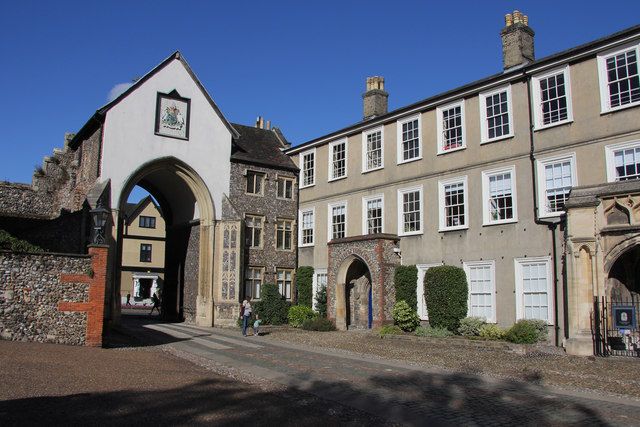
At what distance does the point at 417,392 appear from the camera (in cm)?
1130

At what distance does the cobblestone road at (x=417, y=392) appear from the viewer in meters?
9.16

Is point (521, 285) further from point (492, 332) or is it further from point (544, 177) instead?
point (544, 177)

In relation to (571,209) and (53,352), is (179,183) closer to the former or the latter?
(53,352)

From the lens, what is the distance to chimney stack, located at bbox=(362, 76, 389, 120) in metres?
29.8

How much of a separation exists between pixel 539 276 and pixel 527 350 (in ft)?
12.4

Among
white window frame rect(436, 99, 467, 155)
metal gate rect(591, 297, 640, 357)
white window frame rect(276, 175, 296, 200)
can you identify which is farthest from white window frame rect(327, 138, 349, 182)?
metal gate rect(591, 297, 640, 357)

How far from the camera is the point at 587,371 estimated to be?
13.7 metres

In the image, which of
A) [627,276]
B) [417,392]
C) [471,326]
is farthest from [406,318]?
[417,392]

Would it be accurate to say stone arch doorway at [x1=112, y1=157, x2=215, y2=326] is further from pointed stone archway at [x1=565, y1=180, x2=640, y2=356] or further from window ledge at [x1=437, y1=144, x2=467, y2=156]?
pointed stone archway at [x1=565, y1=180, x2=640, y2=356]

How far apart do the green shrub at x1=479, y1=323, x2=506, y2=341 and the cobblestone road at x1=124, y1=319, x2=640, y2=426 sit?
5636mm

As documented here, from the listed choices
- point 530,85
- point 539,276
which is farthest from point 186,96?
point 539,276

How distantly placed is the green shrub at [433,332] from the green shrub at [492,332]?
52.4 inches

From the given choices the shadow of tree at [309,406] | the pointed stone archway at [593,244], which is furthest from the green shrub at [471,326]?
the shadow of tree at [309,406]

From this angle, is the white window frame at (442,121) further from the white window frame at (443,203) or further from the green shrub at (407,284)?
the green shrub at (407,284)
